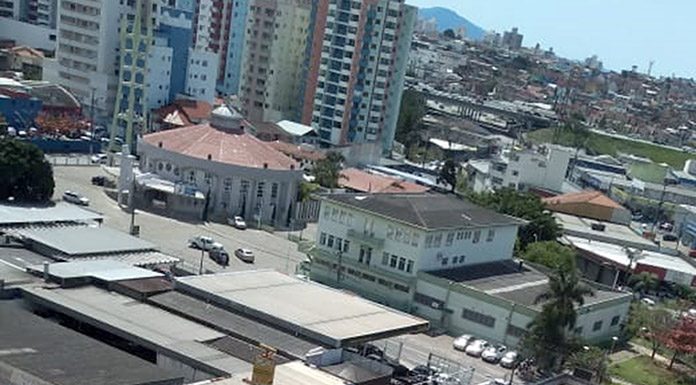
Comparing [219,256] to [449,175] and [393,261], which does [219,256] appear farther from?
[449,175]

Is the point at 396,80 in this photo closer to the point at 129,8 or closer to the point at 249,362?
the point at 129,8

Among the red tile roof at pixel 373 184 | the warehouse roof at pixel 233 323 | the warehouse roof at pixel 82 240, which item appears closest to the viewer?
the warehouse roof at pixel 233 323

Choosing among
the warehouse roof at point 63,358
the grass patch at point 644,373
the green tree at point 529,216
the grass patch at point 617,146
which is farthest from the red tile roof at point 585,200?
the warehouse roof at point 63,358

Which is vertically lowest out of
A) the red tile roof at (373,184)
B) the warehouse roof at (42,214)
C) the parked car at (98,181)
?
the parked car at (98,181)

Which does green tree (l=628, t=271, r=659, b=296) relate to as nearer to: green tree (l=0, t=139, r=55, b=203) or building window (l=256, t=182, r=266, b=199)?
building window (l=256, t=182, r=266, b=199)

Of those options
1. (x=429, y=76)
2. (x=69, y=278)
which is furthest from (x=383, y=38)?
(x=429, y=76)

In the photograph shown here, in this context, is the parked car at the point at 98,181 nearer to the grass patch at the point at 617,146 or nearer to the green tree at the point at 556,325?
the green tree at the point at 556,325

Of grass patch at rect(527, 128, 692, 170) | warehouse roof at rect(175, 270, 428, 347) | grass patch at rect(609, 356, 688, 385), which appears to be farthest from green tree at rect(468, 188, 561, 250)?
grass patch at rect(527, 128, 692, 170)
